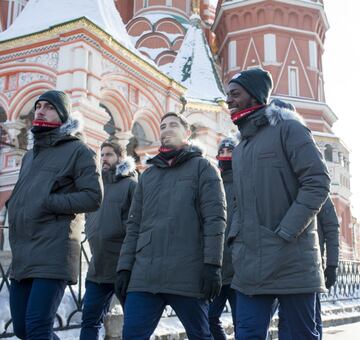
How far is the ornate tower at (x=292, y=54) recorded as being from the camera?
70.0 ft

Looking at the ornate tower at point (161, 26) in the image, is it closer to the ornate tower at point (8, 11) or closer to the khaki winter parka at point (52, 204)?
the ornate tower at point (8, 11)

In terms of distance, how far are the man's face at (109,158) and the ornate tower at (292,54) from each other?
1784 cm

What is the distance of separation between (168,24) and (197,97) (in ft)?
21.0

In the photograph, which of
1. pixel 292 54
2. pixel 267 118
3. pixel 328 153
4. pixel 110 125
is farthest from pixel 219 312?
pixel 292 54

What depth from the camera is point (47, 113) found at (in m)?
2.91

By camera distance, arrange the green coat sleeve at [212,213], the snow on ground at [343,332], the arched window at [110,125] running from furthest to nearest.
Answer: the arched window at [110,125]
the snow on ground at [343,332]
the green coat sleeve at [212,213]

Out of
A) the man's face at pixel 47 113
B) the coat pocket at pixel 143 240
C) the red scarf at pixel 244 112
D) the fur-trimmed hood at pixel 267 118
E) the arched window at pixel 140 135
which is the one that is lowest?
the coat pocket at pixel 143 240

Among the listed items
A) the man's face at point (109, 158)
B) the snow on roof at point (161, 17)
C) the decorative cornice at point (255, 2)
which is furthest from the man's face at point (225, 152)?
the decorative cornice at point (255, 2)

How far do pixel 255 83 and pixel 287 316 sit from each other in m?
1.23

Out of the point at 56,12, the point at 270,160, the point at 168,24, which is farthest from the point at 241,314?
the point at 168,24

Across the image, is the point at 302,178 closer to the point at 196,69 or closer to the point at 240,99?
the point at 240,99

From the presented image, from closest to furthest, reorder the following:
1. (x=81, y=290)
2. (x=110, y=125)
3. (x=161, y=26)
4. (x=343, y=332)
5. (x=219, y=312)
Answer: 1. (x=219, y=312)
2. (x=81, y=290)
3. (x=343, y=332)
4. (x=110, y=125)
5. (x=161, y=26)

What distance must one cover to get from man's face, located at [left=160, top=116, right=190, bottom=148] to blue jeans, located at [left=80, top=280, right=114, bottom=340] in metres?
1.34

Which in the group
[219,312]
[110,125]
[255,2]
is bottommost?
[219,312]
